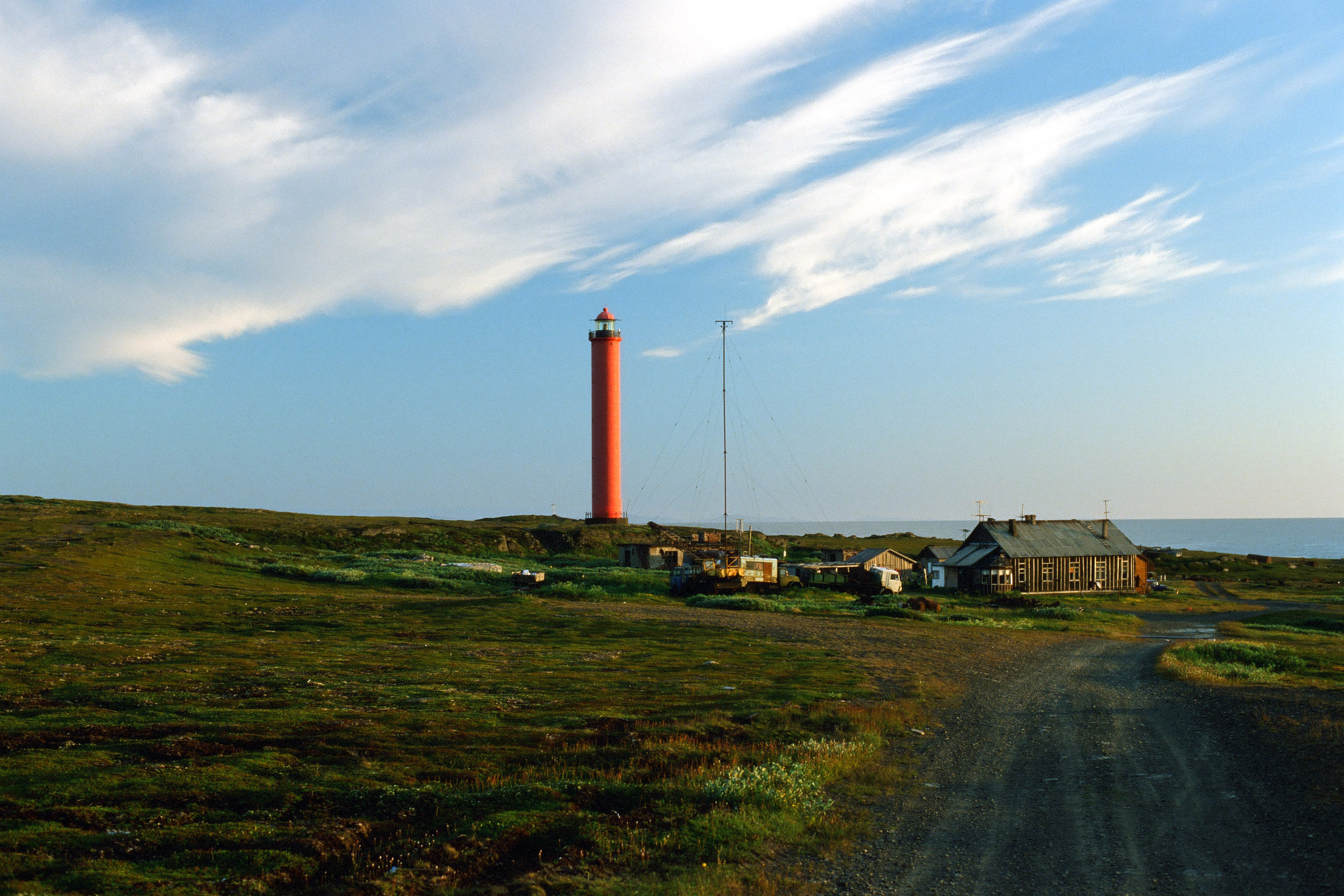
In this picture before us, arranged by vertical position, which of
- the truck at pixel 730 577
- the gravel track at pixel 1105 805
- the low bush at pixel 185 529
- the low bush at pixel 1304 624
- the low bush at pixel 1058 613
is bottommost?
the low bush at pixel 1304 624

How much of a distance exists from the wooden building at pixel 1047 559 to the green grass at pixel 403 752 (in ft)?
129

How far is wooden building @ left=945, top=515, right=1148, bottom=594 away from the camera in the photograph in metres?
68.9

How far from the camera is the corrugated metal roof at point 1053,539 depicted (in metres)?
70.2

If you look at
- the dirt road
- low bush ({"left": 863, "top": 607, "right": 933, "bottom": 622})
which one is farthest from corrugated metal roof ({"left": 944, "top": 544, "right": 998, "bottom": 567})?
the dirt road

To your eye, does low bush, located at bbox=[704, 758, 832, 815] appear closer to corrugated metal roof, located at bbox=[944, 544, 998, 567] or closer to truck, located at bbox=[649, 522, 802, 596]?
truck, located at bbox=[649, 522, 802, 596]

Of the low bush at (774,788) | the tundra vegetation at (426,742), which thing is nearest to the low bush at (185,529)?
the tundra vegetation at (426,742)

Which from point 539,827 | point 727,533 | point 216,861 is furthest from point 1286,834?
point 727,533

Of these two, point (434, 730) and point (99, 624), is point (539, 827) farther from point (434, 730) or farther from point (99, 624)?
point (99, 624)

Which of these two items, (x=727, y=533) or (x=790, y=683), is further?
(x=727, y=533)

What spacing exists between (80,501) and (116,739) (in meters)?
111

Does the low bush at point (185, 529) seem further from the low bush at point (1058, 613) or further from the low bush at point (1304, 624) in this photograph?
the low bush at point (1304, 624)

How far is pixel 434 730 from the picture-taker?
1742 cm

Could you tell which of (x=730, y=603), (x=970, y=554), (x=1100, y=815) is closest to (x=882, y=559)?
(x=970, y=554)

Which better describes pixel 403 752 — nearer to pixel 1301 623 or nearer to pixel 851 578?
pixel 851 578
